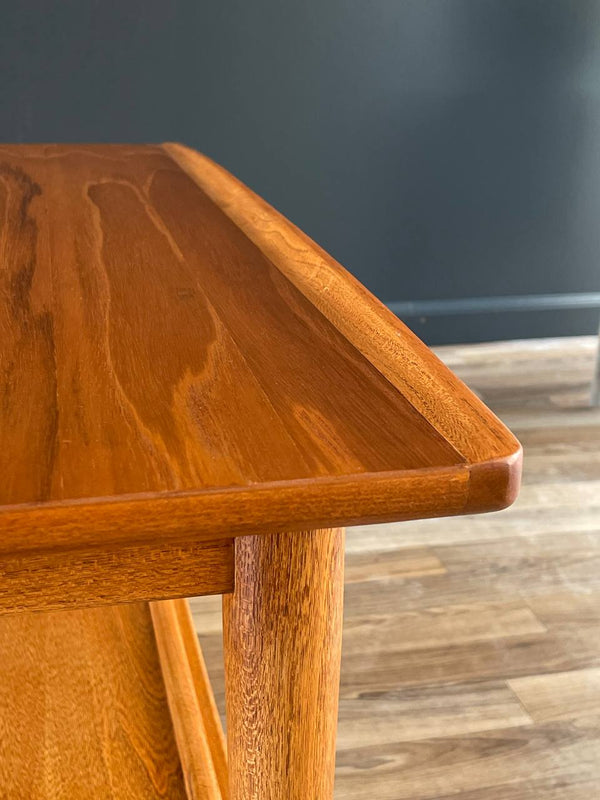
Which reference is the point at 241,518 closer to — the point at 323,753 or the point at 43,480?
the point at 43,480

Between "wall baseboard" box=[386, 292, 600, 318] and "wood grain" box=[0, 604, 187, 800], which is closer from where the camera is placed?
"wood grain" box=[0, 604, 187, 800]

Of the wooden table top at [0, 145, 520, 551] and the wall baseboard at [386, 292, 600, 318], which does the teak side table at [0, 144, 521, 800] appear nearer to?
the wooden table top at [0, 145, 520, 551]

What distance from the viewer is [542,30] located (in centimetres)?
216

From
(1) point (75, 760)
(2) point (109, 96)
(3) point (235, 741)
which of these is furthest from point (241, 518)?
(2) point (109, 96)

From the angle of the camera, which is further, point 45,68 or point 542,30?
point 542,30

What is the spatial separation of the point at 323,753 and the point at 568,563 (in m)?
1.03

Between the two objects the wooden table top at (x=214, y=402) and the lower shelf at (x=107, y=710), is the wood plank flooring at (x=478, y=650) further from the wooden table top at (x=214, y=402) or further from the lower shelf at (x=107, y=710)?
the wooden table top at (x=214, y=402)

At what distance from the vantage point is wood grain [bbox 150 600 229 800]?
761 millimetres

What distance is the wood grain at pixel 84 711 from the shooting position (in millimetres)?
762

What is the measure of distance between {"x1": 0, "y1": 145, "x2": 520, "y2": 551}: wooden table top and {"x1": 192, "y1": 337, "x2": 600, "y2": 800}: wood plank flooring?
0.62 metres

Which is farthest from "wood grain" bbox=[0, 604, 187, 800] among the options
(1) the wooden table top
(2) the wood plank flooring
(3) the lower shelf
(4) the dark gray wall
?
(4) the dark gray wall

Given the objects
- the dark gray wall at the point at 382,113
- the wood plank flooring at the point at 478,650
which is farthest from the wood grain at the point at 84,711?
the dark gray wall at the point at 382,113

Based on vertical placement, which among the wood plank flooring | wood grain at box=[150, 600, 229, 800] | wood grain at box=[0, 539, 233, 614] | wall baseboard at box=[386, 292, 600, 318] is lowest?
the wood plank flooring

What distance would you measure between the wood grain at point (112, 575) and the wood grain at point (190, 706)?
40 centimetres
